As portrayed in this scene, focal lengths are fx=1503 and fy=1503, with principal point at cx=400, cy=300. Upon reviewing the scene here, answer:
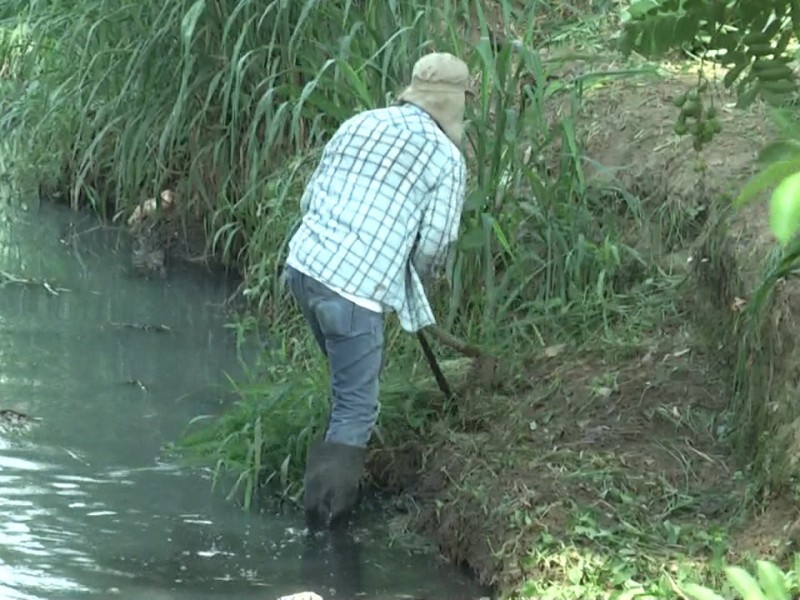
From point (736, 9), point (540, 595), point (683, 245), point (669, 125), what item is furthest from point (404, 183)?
point (736, 9)

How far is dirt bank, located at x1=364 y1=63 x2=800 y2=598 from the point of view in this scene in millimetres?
4340

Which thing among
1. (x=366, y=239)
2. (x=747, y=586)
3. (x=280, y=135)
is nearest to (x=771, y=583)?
(x=747, y=586)

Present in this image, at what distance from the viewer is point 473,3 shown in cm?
746

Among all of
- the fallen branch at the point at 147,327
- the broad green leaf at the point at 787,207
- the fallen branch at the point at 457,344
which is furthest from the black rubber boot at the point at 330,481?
the broad green leaf at the point at 787,207

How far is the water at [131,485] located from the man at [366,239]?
29 centimetres

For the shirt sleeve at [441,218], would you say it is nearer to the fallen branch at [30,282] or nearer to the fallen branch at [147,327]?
the fallen branch at [147,327]

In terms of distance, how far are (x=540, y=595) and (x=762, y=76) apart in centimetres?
229

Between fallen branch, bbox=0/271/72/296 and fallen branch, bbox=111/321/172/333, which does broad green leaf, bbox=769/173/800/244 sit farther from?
fallen branch, bbox=0/271/72/296

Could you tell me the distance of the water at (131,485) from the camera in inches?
179

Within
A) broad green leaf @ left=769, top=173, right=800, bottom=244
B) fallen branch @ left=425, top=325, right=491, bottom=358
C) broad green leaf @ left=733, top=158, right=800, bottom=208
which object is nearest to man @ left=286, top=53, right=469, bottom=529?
fallen branch @ left=425, top=325, right=491, bottom=358

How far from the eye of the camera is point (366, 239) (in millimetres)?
4824

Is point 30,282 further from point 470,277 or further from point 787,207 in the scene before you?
point 787,207

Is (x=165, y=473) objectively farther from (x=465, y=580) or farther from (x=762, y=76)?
(x=762, y=76)

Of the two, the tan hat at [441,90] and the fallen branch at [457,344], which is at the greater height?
the tan hat at [441,90]
